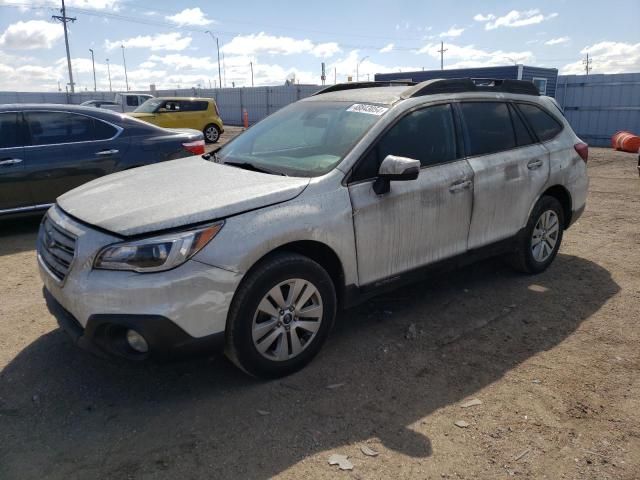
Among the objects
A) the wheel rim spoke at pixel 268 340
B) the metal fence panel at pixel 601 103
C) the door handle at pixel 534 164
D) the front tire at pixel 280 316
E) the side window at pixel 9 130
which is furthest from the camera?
the metal fence panel at pixel 601 103

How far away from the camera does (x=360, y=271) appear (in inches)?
136

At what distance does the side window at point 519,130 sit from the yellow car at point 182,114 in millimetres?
15536

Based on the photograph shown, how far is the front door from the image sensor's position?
3420 millimetres

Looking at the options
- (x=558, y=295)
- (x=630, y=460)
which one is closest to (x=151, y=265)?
(x=630, y=460)

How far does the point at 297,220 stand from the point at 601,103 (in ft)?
67.8

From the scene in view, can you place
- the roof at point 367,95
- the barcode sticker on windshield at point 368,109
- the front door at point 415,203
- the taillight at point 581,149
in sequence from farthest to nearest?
the taillight at point 581,149 < the roof at point 367,95 < the barcode sticker on windshield at point 368,109 < the front door at point 415,203

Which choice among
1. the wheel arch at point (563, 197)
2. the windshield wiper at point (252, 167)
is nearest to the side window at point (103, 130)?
the windshield wiper at point (252, 167)

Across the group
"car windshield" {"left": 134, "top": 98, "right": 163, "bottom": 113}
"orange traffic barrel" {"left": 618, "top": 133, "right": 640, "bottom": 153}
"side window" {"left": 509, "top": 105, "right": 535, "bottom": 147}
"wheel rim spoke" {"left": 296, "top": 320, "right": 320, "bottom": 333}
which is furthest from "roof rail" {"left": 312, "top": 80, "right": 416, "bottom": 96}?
"car windshield" {"left": 134, "top": 98, "right": 163, "bottom": 113}

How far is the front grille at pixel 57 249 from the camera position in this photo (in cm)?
291

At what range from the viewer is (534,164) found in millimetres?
4609

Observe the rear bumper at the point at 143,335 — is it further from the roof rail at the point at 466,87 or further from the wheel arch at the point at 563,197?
the wheel arch at the point at 563,197

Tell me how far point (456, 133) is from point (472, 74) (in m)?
18.7

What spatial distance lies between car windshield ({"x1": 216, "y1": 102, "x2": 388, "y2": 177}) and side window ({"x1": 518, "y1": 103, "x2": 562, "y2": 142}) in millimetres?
1781

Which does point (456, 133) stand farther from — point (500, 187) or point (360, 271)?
point (360, 271)
